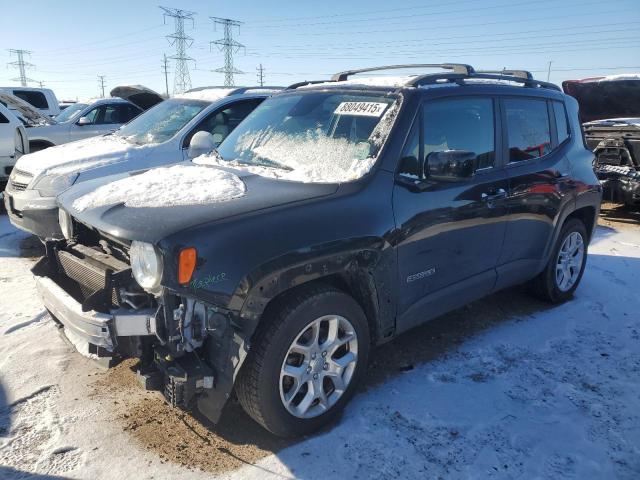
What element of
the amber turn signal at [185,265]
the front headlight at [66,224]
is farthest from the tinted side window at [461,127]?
the front headlight at [66,224]

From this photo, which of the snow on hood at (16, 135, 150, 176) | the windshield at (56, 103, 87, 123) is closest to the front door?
the snow on hood at (16, 135, 150, 176)

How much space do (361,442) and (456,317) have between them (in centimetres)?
205

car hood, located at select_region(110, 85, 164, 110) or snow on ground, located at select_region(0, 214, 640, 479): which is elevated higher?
car hood, located at select_region(110, 85, 164, 110)

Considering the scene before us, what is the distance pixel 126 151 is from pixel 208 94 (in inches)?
59.6

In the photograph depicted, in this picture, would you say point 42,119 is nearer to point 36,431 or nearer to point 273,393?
point 36,431

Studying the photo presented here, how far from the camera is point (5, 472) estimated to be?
2.62 m

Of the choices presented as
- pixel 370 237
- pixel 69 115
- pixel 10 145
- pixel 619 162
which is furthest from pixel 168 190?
pixel 69 115

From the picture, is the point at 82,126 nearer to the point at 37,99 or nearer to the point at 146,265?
the point at 37,99

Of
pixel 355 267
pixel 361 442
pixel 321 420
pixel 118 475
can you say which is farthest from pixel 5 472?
pixel 355 267

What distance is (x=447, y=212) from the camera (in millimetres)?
3387

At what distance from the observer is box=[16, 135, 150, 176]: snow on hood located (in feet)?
19.4

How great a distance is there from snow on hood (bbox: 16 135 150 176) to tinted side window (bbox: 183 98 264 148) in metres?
0.77

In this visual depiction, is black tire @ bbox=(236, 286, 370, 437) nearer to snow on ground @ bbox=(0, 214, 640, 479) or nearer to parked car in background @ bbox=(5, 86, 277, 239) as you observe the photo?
snow on ground @ bbox=(0, 214, 640, 479)

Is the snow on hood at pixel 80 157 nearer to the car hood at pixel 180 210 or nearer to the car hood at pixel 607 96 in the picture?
the car hood at pixel 180 210
